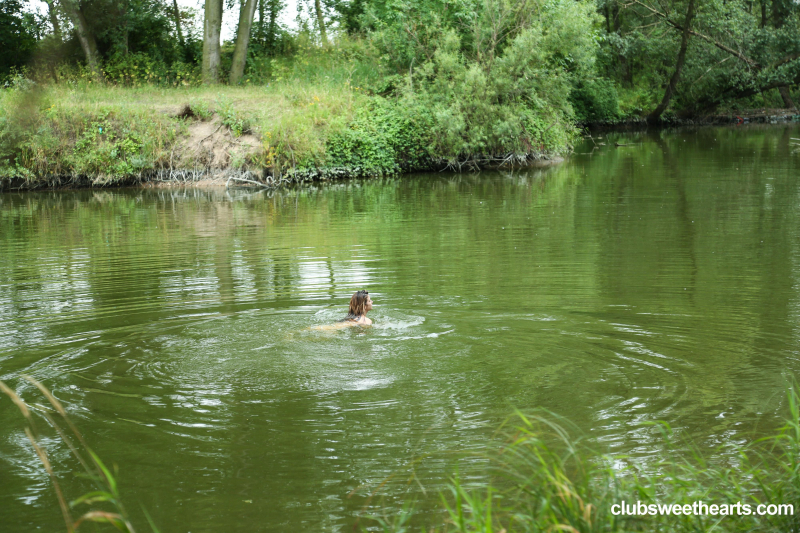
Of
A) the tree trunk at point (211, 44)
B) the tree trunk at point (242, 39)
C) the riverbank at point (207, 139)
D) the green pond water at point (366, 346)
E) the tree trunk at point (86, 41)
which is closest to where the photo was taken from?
the green pond water at point (366, 346)

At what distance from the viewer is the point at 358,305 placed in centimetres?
809

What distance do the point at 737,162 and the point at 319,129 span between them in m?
14.6

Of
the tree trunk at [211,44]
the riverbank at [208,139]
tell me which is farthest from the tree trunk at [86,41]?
the tree trunk at [211,44]

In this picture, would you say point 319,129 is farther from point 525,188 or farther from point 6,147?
point 6,147

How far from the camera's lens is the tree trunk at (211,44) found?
3219 centimetres

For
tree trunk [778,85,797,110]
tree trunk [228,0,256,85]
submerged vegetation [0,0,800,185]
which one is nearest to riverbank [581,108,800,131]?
tree trunk [778,85,797,110]

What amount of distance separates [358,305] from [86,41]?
2967 centimetres

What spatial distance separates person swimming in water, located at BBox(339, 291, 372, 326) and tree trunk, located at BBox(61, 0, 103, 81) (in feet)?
88.0

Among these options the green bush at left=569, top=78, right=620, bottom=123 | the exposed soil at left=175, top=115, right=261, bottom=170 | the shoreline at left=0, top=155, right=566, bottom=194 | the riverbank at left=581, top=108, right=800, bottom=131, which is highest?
the green bush at left=569, top=78, right=620, bottom=123

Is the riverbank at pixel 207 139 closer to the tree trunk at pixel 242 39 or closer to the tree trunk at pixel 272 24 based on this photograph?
the tree trunk at pixel 242 39

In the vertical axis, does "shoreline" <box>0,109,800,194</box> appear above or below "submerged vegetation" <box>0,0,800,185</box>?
below

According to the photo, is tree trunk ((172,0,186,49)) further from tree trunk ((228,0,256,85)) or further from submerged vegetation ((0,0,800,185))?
tree trunk ((228,0,256,85))

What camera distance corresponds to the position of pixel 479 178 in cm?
2650

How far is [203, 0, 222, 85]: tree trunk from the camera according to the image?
106 feet
